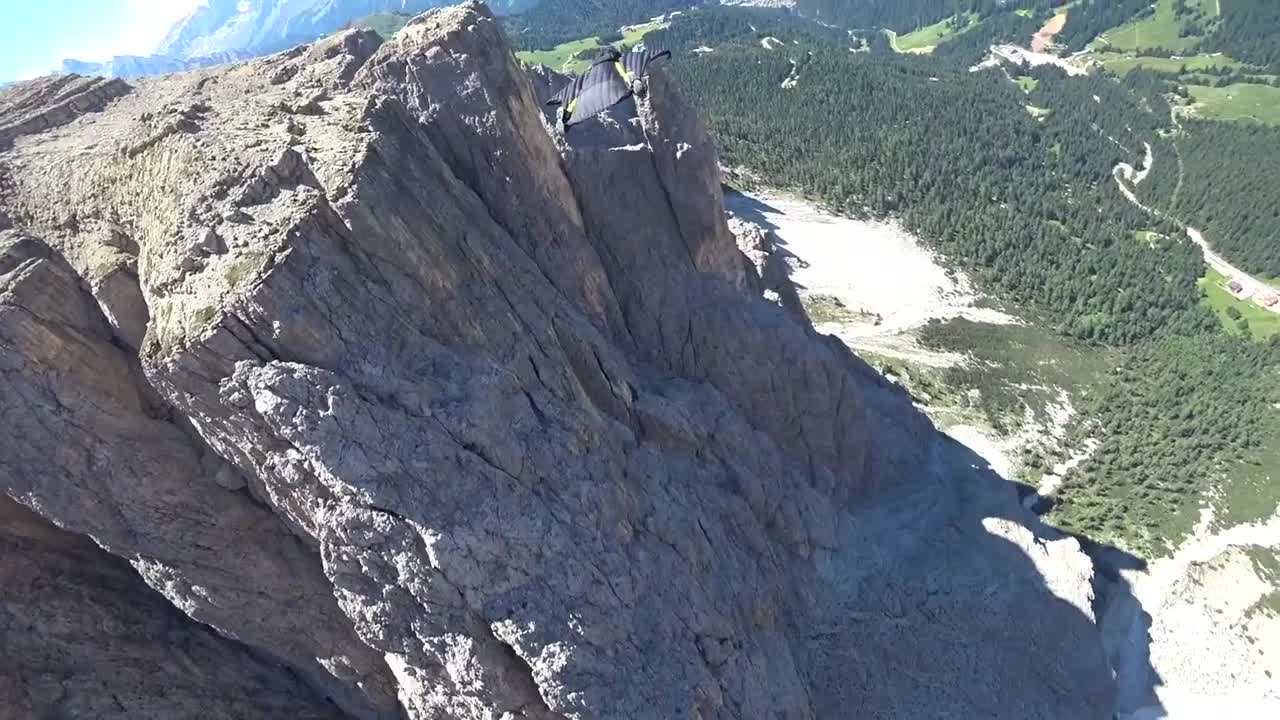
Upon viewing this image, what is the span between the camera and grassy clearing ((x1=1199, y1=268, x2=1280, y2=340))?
79.5 meters

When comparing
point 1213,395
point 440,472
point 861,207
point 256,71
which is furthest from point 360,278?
point 861,207

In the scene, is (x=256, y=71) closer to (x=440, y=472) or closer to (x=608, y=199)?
(x=608, y=199)

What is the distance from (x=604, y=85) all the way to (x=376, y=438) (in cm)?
2042

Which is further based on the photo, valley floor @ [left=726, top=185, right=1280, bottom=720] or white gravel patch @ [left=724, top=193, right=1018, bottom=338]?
white gravel patch @ [left=724, top=193, right=1018, bottom=338]

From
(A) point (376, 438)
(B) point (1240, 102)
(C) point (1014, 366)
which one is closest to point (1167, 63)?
(B) point (1240, 102)

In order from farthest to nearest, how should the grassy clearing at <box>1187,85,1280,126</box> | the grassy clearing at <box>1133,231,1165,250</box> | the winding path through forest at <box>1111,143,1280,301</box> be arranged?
the grassy clearing at <box>1187,85,1280,126</box> → the grassy clearing at <box>1133,231,1165,250</box> → the winding path through forest at <box>1111,143,1280,301</box>

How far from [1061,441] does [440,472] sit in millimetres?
58937

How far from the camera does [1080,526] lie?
51094 mm

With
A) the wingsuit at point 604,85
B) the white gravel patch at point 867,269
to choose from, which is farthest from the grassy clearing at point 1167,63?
the wingsuit at point 604,85

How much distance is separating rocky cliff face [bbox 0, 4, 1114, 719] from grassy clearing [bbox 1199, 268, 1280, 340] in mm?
75169

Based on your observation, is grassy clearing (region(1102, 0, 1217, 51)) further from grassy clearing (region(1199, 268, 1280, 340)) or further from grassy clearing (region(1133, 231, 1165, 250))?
grassy clearing (region(1199, 268, 1280, 340))

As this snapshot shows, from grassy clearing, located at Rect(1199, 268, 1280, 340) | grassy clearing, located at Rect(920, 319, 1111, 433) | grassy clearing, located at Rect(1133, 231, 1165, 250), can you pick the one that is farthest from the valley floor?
grassy clearing, located at Rect(1133, 231, 1165, 250)

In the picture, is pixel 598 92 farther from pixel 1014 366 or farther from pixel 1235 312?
pixel 1235 312

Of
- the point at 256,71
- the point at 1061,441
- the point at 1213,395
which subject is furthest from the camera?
the point at 1213,395
